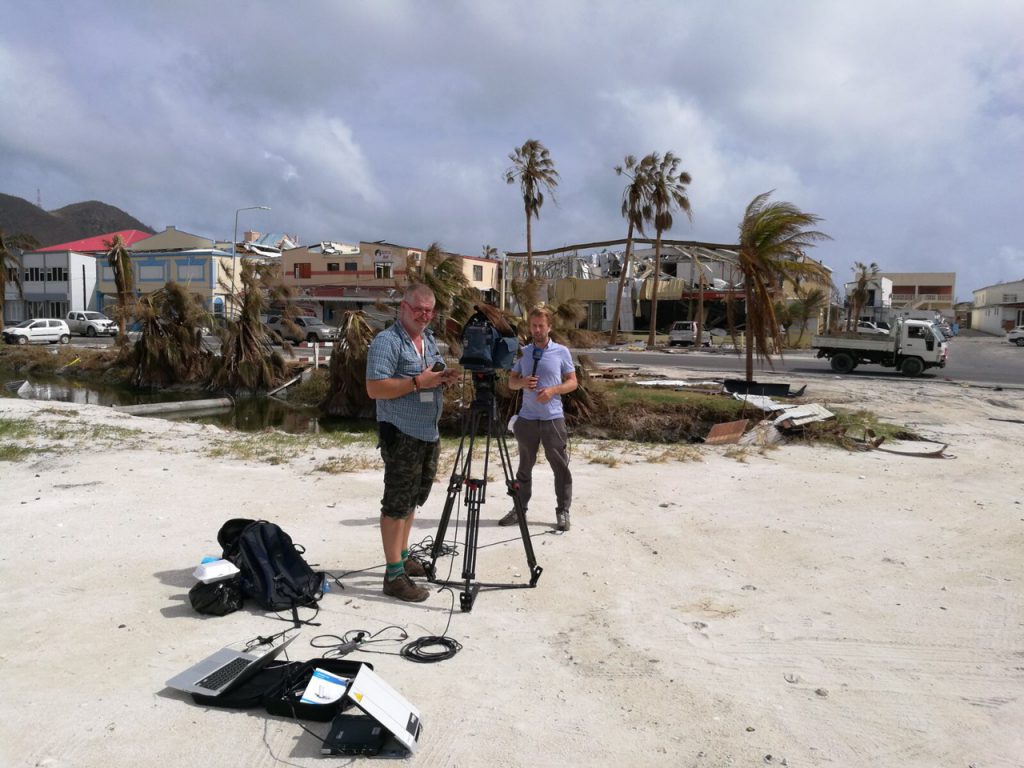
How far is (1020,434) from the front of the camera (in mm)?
11742

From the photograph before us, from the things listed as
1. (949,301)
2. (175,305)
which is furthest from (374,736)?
(949,301)

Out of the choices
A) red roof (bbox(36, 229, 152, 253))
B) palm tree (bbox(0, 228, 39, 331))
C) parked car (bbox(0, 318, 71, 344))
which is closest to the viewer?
parked car (bbox(0, 318, 71, 344))

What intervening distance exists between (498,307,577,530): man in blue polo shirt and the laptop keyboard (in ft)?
→ 8.99

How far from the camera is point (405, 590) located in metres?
4.45

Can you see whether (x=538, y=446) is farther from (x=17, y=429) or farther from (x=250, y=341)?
(x=250, y=341)

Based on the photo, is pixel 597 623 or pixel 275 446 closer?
pixel 597 623

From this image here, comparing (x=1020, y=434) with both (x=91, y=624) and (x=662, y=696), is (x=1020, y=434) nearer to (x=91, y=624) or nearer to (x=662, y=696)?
(x=662, y=696)

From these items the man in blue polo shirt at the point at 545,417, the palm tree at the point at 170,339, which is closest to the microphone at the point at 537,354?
the man in blue polo shirt at the point at 545,417

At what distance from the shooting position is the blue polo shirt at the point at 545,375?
5871 millimetres

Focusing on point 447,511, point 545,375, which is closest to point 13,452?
point 447,511

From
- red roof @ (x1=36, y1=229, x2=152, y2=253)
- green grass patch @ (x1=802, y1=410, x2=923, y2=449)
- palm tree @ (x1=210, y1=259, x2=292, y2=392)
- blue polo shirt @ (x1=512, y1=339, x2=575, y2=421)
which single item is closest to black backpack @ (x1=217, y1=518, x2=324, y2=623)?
blue polo shirt @ (x1=512, y1=339, x2=575, y2=421)

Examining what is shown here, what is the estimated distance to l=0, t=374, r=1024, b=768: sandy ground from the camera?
3074mm

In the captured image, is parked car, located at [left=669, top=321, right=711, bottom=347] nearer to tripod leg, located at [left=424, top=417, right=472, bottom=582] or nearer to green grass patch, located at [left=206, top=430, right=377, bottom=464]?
green grass patch, located at [left=206, top=430, right=377, bottom=464]

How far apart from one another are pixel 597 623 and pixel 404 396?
1748 mm
